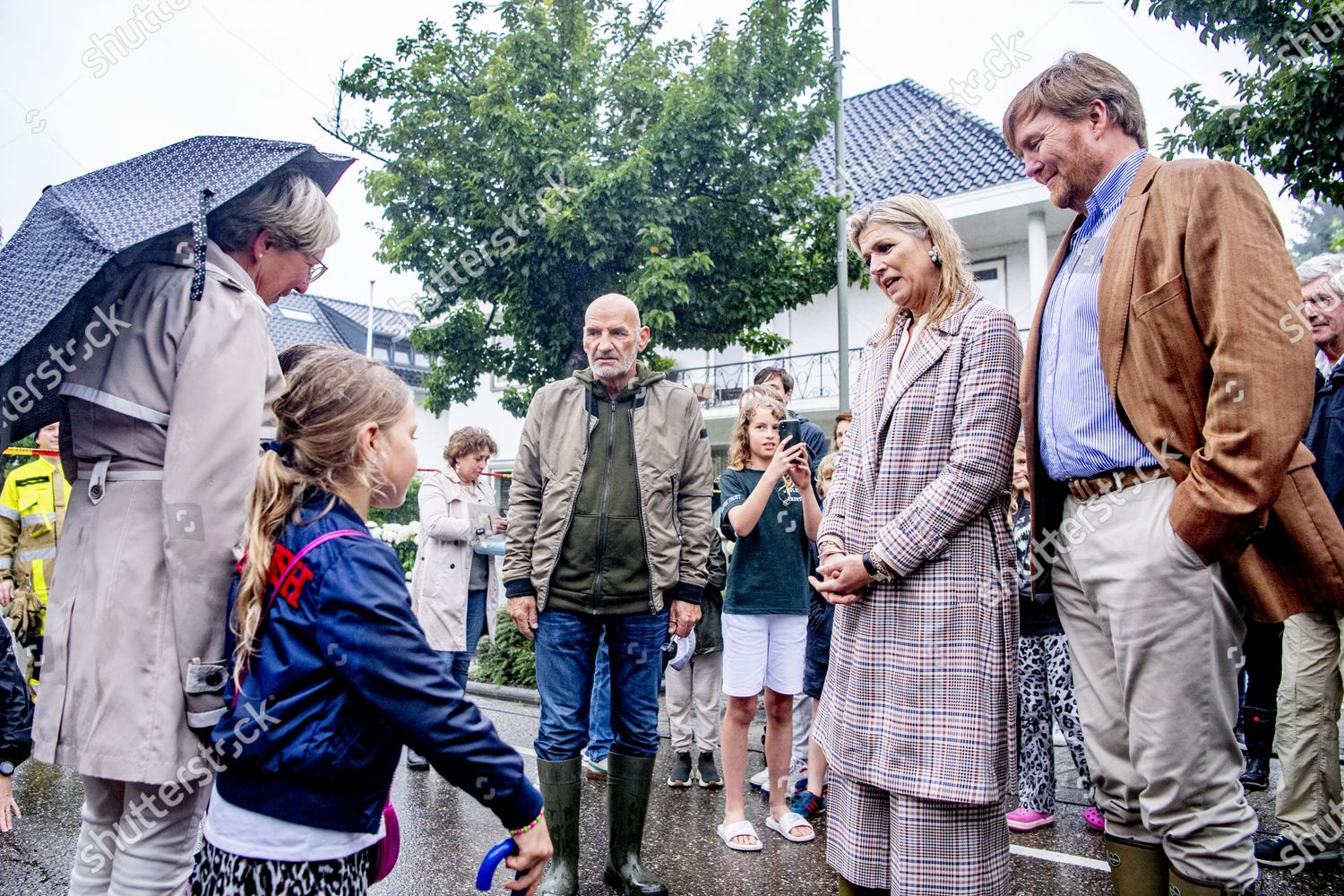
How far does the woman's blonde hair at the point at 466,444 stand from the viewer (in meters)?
6.43

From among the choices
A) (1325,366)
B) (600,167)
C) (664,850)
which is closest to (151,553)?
(664,850)

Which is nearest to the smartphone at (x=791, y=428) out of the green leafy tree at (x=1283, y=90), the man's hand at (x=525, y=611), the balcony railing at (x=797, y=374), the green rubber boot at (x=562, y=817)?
the man's hand at (x=525, y=611)

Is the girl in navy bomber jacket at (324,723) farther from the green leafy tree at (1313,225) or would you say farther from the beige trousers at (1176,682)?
the green leafy tree at (1313,225)

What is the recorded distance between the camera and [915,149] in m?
18.5

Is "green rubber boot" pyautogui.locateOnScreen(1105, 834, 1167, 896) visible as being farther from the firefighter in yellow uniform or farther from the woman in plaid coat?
the firefighter in yellow uniform

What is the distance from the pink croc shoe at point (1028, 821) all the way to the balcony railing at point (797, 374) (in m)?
12.8

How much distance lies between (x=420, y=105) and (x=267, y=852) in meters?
8.80

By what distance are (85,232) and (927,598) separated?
82.3 inches

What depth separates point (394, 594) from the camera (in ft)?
5.88

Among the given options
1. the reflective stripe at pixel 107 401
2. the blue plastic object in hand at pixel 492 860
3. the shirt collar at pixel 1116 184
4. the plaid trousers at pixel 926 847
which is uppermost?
the shirt collar at pixel 1116 184

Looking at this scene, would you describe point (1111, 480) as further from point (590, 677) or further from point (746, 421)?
point (746, 421)

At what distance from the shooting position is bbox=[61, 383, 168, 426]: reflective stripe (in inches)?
77.2

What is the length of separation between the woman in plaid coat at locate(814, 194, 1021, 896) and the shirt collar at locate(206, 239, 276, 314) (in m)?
1.62

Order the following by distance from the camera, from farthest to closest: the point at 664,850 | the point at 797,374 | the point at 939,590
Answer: the point at 797,374 → the point at 664,850 → the point at 939,590
